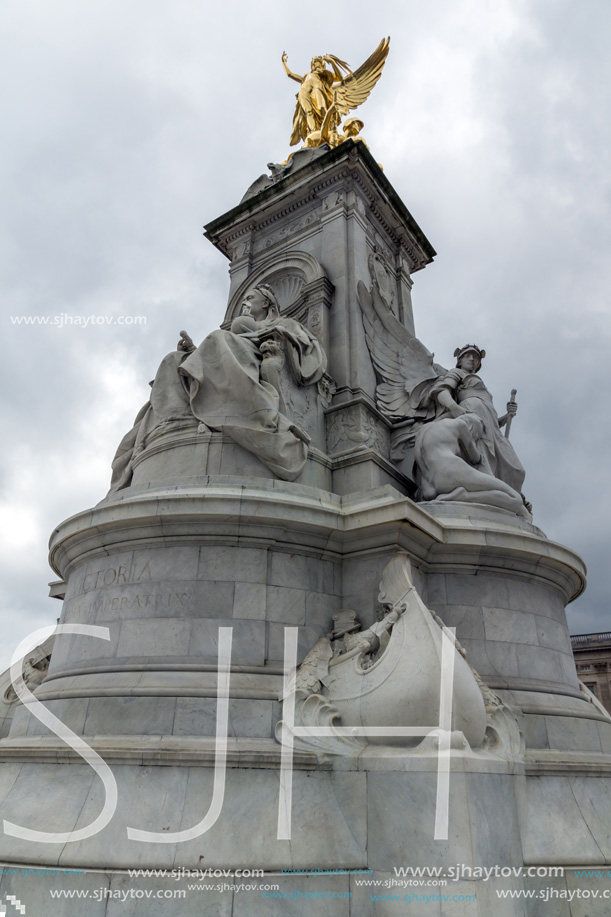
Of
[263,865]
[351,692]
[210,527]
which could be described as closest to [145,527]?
[210,527]

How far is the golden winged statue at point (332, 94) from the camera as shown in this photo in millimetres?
17297

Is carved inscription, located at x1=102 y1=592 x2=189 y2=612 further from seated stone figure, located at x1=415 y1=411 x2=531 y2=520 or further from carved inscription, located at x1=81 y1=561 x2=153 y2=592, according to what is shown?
seated stone figure, located at x1=415 y1=411 x2=531 y2=520

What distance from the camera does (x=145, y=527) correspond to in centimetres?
773

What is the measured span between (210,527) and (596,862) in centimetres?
533

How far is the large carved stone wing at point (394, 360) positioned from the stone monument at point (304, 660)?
40 cm

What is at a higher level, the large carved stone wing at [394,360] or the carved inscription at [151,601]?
the large carved stone wing at [394,360]

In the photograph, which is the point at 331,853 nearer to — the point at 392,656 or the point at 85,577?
the point at 392,656

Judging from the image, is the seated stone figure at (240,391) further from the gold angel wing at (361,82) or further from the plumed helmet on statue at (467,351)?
the gold angel wing at (361,82)

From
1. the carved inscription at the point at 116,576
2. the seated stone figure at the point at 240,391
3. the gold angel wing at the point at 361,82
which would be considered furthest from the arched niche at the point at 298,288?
the carved inscription at the point at 116,576

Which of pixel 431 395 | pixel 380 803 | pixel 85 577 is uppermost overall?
pixel 431 395

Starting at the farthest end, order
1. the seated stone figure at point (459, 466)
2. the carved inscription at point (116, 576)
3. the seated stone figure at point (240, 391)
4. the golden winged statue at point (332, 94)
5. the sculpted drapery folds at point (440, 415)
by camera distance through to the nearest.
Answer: the golden winged statue at point (332, 94) → the sculpted drapery folds at point (440, 415) → the seated stone figure at point (459, 466) → the seated stone figure at point (240, 391) → the carved inscription at point (116, 576)

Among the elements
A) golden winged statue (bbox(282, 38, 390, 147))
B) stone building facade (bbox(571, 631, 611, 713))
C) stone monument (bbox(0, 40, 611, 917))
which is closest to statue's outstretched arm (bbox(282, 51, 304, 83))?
golden winged statue (bbox(282, 38, 390, 147))

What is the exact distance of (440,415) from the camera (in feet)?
38.4

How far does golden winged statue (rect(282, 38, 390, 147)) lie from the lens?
17.3 meters
